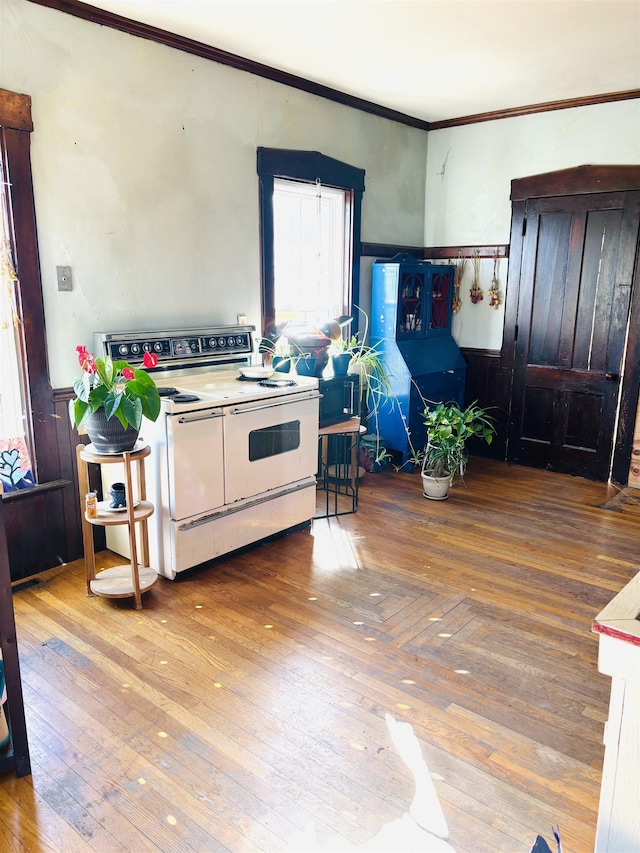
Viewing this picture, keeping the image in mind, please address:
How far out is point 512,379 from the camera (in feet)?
16.6

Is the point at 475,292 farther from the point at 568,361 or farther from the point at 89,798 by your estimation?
the point at 89,798

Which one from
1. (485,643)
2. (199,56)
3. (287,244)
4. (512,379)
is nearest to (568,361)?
(512,379)

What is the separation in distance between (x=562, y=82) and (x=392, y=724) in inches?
159

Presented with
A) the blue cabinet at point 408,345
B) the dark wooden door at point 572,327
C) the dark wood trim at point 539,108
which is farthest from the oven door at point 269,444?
the dark wood trim at point 539,108

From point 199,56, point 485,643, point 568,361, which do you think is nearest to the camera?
point 485,643

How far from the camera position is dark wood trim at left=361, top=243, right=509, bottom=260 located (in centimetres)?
488

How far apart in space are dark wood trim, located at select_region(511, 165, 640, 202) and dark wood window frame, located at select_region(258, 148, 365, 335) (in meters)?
1.32

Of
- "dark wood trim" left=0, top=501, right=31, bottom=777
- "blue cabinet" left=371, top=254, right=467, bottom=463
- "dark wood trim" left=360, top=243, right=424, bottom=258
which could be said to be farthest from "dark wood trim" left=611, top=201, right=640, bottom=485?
"dark wood trim" left=0, top=501, right=31, bottom=777

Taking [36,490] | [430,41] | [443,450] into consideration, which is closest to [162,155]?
[430,41]

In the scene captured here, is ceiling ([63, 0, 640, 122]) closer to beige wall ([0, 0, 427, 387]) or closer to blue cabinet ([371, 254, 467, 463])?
beige wall ([0, 0, 427, 387])

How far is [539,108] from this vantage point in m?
4.60

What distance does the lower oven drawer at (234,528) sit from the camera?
9.84ft

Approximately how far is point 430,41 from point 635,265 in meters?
2.08

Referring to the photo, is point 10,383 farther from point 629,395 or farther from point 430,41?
point 629,395
